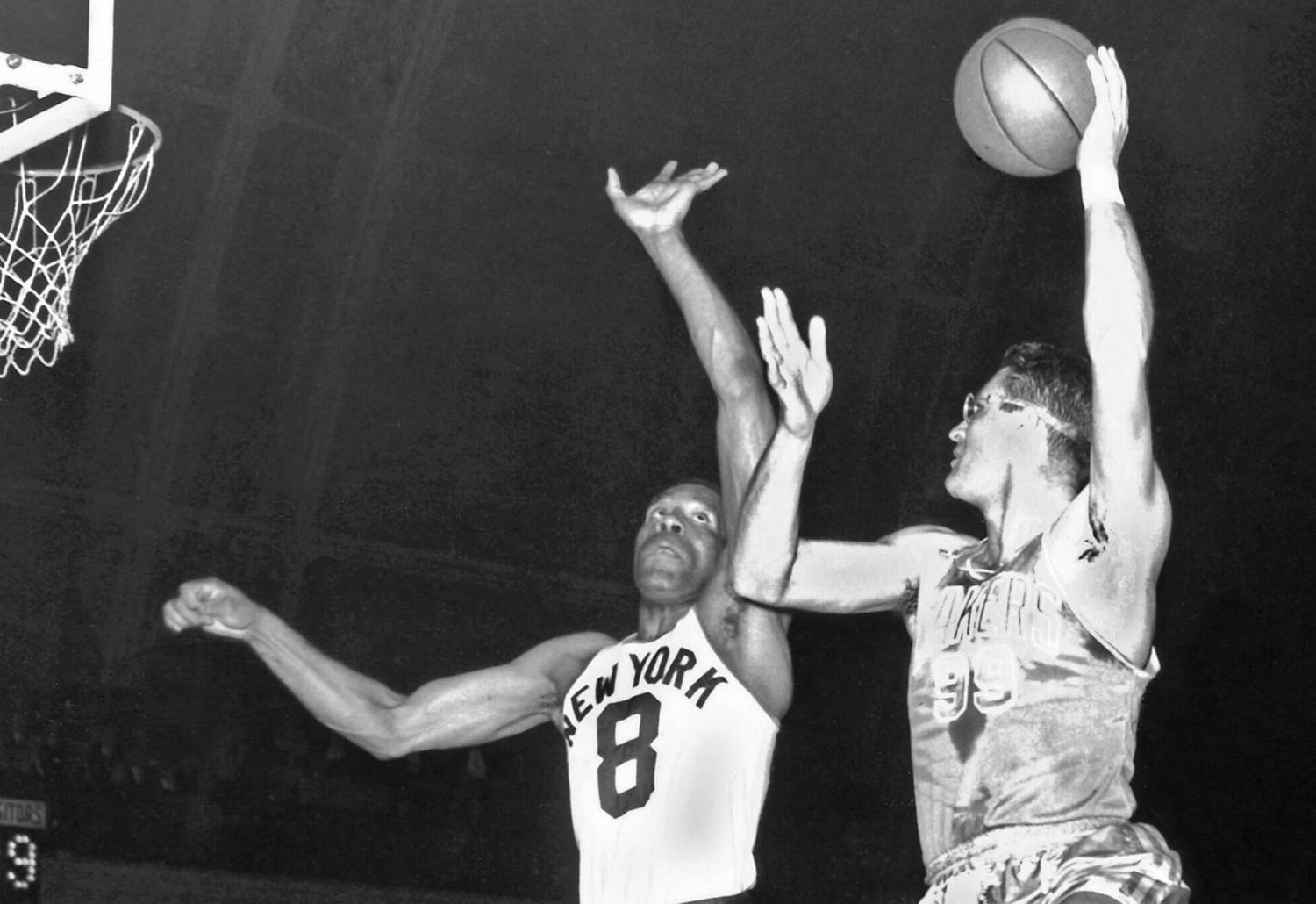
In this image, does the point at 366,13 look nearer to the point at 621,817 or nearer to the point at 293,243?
the point at 293,243

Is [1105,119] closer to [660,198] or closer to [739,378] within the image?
[739,378]

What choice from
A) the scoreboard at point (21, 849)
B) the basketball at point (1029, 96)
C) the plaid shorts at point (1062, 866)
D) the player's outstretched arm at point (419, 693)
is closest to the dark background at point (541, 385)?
the scoreboard at point (21, 849)

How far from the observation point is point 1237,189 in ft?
21.2

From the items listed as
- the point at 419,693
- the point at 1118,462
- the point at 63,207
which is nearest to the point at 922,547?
the point at 1118,462

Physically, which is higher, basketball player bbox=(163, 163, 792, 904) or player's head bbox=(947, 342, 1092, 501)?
player's head bbox=(947, 342, 1092, 501)

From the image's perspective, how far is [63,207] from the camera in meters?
5.65

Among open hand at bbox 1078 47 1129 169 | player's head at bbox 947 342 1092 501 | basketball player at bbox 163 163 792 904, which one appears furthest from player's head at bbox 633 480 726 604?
open hand at bbox 1078 47 1129 169

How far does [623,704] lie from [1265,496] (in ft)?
8.65

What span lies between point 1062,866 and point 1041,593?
2.04ft

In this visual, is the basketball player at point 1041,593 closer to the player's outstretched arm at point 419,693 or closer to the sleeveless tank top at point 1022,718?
the sleeveless tank top at point 1022,718

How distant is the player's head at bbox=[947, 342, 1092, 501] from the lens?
450 centimetres

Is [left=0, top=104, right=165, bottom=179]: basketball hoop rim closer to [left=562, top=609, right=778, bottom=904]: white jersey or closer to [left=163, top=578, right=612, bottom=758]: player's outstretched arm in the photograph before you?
[left=163, top=578, right=612, bottom=758]: player's outstretched arm

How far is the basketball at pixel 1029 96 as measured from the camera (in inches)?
197

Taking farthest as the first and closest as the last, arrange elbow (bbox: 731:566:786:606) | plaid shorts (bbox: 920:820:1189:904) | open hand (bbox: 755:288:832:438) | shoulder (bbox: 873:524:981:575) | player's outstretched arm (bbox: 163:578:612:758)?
1. player's outstretched arm (bbox: 163:578:612:758)
2. shoulder (bbox: 873:524:981:575)
3. elbow (bbox: 731:566:786:606)
4. open hand (bbox: 755:288:832:438)
5. plaid shorts (bbox: 920:820:1189:904)
